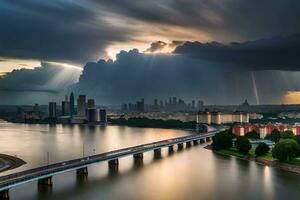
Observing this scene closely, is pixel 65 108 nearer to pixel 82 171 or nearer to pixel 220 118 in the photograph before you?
pixel 220 118

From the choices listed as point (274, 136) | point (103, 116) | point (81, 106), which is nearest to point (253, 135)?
point (274, 136)

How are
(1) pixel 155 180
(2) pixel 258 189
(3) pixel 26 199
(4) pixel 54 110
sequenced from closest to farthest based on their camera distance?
(3) pixel 26 199
(2) pixel 258 189
(1) pixel 155 180
(4) pixel 54 110

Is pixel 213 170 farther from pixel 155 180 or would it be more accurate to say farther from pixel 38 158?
pixel 38 158

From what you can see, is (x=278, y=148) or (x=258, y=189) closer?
(x=258, y=189)

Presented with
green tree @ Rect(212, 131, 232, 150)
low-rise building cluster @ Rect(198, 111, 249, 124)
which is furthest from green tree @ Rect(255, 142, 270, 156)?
low-rise building cluster @ Rect(198, 111, 249, 124)

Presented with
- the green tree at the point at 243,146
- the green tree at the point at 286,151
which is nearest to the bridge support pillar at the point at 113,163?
the green tree at the point at 286,151

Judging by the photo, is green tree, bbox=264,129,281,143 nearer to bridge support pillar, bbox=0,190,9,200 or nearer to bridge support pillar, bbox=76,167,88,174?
bridge support pillar, bbox=76,167,88,174

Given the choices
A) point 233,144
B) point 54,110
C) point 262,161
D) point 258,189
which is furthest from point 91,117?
point 258,189

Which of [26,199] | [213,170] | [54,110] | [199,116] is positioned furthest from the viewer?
[54,110]

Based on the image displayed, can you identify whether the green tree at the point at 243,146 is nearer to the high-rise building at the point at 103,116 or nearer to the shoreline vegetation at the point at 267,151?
the shoreline vegetation at the point at 267,151
